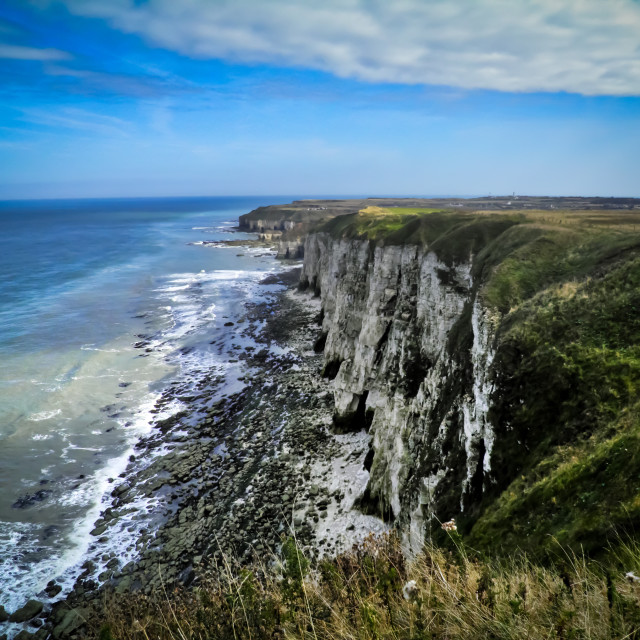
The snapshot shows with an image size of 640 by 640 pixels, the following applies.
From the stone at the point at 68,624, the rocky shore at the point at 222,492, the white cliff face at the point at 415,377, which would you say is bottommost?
the stone at the point at 68,624

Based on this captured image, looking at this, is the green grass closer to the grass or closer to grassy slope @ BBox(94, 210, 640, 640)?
grassy slope @ BBox(94, 210, 640, 640)

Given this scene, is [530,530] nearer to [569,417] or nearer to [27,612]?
[569,417]

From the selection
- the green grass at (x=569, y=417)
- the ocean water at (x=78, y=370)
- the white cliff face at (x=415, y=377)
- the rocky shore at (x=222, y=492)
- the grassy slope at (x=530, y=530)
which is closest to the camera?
the grassy slope at (x=530, y=530)

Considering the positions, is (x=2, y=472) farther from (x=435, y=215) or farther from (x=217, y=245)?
(x=217, y=245)

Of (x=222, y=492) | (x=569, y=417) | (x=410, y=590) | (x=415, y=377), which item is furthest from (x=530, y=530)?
(x=222, y=492)

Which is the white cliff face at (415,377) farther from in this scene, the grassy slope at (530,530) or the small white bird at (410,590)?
the small white bird at (410,590)

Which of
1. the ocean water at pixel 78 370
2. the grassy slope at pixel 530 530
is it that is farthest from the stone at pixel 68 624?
the ocean water at pixel 78 370
